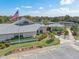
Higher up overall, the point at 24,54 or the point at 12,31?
the point at 12,31

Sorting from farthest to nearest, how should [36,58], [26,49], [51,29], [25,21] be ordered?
[51,29] → [25,21] → [26,49] → [36,58]

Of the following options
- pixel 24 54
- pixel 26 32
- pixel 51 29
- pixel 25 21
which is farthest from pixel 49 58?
pixel 51 29

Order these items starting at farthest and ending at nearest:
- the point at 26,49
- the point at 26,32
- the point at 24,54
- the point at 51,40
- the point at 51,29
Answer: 1. the point at 51,29
2. the point at 26,32
3. the point at 51,40
4. the point at 26,49
5. the point at 24,54

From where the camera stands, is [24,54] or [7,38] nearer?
[24,54]

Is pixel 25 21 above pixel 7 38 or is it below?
above

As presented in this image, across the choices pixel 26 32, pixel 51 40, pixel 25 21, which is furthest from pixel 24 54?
pixel 25 21

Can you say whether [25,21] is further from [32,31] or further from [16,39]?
[16,39]

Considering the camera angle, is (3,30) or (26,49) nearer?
(26,49)

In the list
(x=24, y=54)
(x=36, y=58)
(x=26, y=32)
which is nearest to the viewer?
(x=36, y=58)

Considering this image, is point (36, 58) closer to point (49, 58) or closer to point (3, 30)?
point (49, 58)
